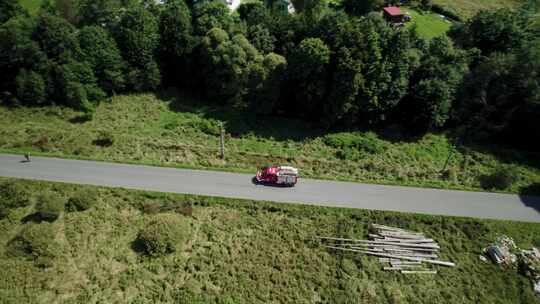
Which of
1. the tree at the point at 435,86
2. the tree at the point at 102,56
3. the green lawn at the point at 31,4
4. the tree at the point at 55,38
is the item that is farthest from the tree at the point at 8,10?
the tree at the point at 435,86

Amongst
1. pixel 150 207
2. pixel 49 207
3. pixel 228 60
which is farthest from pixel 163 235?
pixel 228 60

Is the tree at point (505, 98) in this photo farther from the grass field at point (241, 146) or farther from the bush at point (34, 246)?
the bush at point (34, 246)

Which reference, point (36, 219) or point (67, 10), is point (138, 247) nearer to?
point (36, 219)

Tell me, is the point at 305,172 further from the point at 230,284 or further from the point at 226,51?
the point at 226,51

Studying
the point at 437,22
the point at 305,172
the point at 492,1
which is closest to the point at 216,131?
the point at 305,172

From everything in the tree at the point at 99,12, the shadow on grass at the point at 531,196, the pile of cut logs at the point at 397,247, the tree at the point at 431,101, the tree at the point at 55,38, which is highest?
the tree at the point at 99,12

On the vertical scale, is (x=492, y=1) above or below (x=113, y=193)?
above
